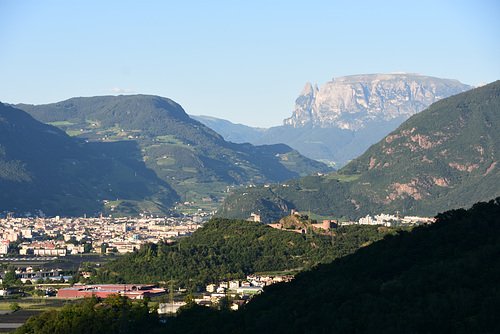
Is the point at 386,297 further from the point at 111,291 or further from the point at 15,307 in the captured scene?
the point at 15,307

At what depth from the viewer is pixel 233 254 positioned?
6890 inches

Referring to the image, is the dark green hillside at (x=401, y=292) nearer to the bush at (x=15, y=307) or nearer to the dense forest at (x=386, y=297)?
the dense forest at (x=386, y=297)

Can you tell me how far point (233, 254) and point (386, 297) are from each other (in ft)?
359

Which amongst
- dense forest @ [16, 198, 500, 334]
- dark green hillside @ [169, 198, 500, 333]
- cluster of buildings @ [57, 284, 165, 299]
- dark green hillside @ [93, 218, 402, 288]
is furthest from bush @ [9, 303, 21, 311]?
dark green hillside @ [169, 198, 500, 333]

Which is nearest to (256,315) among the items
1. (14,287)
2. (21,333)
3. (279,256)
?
(21,333)

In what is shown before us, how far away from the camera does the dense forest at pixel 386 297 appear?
58.8 metres

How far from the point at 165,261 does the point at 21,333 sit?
73.3 m

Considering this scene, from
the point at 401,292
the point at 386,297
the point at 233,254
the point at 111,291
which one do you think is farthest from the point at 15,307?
the point at 401,292

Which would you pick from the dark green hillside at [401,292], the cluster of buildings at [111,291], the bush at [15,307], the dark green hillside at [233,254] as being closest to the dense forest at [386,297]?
the dark green hillside at [401,292]

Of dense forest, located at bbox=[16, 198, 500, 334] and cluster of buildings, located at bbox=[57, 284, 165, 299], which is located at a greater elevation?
dense forest, located at bbox=[16, 198, 500, 334]

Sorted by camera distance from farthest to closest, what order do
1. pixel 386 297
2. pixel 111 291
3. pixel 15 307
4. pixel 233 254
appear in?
pixel 233 254
pixel 111 291
pixel 15 307
pixel 386 297

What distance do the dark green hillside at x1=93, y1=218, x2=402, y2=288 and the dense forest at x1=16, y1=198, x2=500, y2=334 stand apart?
6151 centimetres

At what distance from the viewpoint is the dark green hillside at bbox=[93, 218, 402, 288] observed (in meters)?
164

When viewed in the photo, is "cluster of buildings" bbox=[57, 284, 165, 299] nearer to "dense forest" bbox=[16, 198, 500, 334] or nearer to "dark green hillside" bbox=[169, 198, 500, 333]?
"dense forest" bbox=[16, 198, 500, 334]
